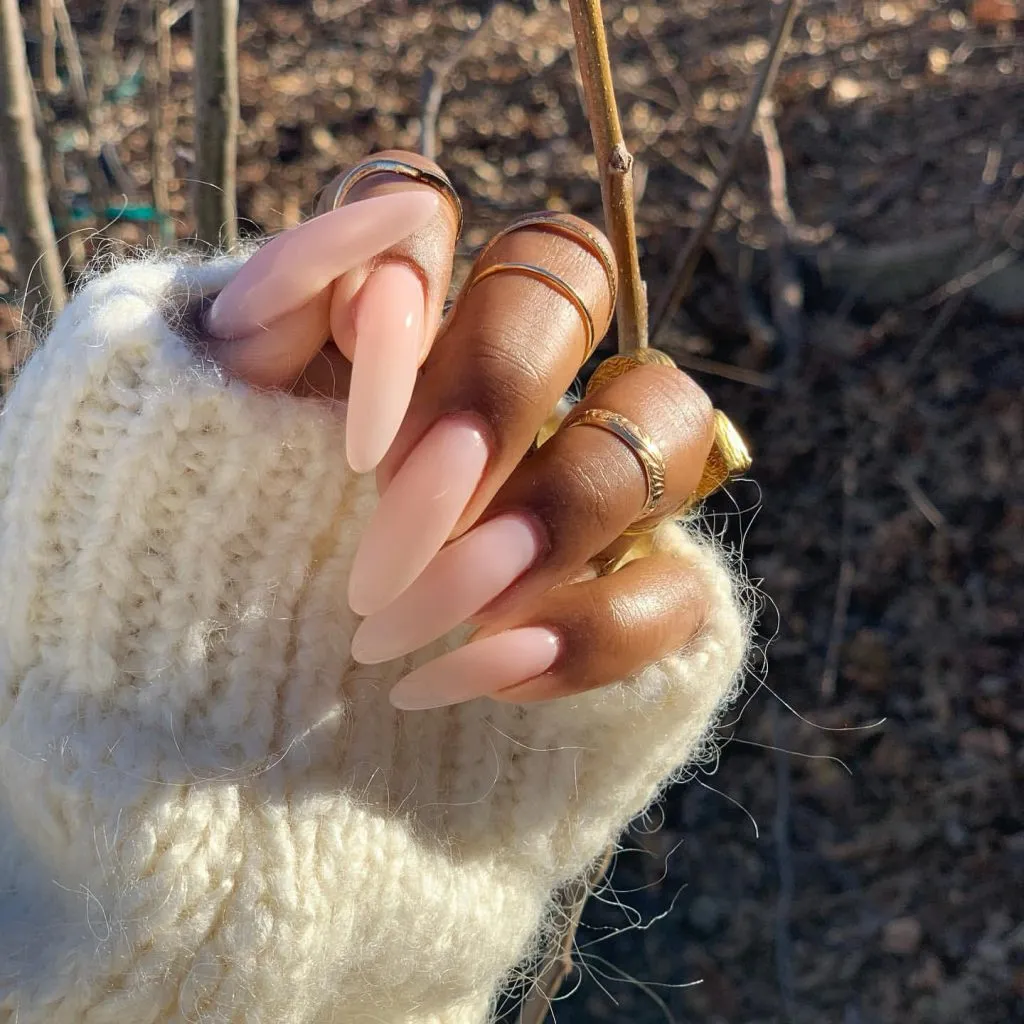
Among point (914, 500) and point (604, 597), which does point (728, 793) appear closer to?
point (914, 500)

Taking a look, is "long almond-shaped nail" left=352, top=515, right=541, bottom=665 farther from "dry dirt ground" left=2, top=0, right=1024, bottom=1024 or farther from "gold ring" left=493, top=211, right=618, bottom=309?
"dry dirt ground" left=2, top=0, right=1024, bottom=1024

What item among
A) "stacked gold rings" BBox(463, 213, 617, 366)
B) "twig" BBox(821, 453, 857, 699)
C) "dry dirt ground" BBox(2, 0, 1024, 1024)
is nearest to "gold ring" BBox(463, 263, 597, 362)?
"stacked gold rings" BBox(463, 213, 617, 366)

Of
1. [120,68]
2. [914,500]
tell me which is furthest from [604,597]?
[120,68]

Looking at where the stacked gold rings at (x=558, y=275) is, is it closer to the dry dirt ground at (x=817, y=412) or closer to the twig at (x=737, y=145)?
the twig at (x=737, y=145)

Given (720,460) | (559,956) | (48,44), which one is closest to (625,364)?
(720,460)

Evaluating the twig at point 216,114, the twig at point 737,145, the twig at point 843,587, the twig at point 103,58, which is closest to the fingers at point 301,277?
the twig at point 216,114
